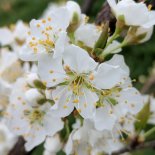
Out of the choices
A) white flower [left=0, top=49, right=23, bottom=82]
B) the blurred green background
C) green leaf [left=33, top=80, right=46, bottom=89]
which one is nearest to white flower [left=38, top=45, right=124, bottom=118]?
green leaf [left=33, top=80, right=46, bottom=89]

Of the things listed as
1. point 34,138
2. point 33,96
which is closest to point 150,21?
point 33,96

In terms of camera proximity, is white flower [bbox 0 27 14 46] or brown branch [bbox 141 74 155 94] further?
brown branch [bbox 141 74 155 94]

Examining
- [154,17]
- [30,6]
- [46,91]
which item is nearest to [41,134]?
[46,91]

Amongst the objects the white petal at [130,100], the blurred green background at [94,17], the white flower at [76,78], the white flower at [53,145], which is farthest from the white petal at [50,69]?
the blurred green background at [94,17]

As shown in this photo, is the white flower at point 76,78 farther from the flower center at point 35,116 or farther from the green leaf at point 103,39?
the flower center at point 35,116

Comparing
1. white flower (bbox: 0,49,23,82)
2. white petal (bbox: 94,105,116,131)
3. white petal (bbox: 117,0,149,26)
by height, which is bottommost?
white petal (bbox: 94,105,116,131)

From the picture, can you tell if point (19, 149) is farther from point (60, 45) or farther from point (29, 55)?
point (60, 45)

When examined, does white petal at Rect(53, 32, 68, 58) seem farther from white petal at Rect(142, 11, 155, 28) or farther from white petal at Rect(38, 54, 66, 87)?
white petal at Rect(142, 11, 155, 28)
